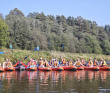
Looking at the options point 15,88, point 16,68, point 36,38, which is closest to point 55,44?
point 36,38

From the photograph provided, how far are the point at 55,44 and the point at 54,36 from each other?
2137mm

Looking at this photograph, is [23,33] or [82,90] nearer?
[82,90]

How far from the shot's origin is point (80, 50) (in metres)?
58.2

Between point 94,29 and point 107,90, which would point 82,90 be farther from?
point 94,29

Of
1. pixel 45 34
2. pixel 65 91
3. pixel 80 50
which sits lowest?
pixel 65 91

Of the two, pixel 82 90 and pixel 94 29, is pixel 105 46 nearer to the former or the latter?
pixel 94 29

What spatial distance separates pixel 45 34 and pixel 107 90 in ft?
135

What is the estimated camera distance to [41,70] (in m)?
23.8

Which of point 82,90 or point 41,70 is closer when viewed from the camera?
point 82,90

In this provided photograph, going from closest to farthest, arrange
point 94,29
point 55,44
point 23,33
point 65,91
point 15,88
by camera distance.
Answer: point 65,91 → point 15,88 → point 23,33 → point 55,44 → point 94,29

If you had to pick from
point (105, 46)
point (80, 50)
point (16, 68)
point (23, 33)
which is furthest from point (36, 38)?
point (105, 46)

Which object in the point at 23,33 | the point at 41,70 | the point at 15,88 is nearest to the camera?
the point at 15,88

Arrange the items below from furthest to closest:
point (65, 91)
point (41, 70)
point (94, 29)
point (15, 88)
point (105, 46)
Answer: point (94, 29)
point (105, 46)
point (41, 70)
point (15, 88)
point (65, 91)

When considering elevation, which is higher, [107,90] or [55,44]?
[55,44]
